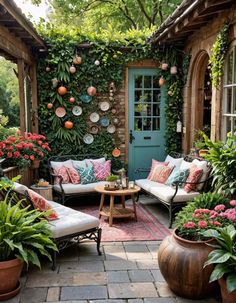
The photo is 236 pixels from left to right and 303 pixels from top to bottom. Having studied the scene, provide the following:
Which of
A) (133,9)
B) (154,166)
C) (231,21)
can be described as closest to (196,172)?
(154,166)

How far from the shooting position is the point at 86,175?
239 inches

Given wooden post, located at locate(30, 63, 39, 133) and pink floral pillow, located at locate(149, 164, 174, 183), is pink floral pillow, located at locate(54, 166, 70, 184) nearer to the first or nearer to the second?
wooden post, located at locate(30, 63, 39, 133)

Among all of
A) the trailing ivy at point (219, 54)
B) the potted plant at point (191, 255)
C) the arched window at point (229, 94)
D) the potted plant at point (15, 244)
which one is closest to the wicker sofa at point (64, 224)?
the potted plant at point (15, 244)

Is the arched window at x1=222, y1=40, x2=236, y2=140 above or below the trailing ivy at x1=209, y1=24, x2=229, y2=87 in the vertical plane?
below

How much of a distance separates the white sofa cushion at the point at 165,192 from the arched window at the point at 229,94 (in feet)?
3.31

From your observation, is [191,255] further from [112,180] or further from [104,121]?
[104,121]

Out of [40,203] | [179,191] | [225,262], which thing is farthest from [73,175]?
[225,262]

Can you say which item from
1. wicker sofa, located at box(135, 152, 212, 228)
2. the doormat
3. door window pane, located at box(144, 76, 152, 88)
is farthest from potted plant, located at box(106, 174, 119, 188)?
door window pane, located at box(144, 76, 152, 88)

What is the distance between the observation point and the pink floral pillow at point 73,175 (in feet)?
19.8

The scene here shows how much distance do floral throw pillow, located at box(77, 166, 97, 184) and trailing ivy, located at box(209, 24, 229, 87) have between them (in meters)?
2.51

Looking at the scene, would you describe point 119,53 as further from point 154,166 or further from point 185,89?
point 154,166

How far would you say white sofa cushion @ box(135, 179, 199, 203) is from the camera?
507 cm

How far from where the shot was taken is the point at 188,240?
3025 millimetres

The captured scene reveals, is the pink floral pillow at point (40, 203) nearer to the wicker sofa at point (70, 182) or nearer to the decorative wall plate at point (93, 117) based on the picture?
the wicker sofa at point (70, 182)
